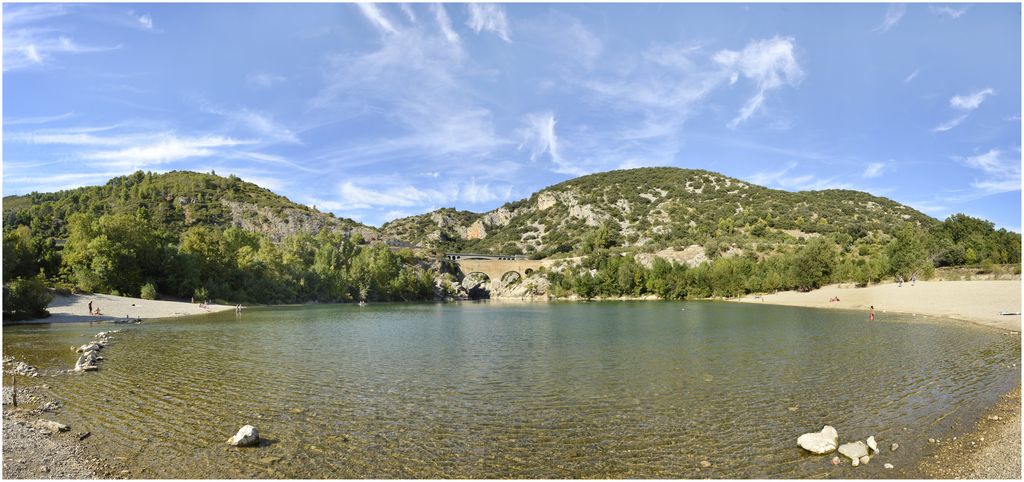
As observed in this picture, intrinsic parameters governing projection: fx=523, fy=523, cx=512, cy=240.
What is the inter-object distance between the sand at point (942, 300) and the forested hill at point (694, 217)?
144ft

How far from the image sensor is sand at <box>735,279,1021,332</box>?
130 feet

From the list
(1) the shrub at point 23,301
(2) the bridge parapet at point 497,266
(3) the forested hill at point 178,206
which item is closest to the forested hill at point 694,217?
(2) the bridge parapet at point 497,266

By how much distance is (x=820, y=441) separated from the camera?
34.4 feet

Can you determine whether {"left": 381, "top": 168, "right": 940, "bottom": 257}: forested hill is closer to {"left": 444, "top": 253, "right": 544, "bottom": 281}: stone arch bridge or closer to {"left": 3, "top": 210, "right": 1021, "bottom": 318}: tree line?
{"left": 3, "top": 210, "right": 1021, "bottom": 318}: tree line

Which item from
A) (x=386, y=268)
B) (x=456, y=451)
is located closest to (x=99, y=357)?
(x=456, y=451)

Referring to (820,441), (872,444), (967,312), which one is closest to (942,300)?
(967,312)

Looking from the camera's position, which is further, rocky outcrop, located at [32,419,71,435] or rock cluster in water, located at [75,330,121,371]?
rock cluster in water, located at [75,330,121,371]

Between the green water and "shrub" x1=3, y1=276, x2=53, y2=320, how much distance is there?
45.6 ft

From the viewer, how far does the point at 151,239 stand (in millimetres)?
70000

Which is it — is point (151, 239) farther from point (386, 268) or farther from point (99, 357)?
point (99, 357)

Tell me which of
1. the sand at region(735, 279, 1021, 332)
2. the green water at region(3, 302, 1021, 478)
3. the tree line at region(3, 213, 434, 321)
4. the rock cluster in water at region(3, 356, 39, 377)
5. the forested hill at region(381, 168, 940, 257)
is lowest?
the green water at region(3, 302, 1021, 478)

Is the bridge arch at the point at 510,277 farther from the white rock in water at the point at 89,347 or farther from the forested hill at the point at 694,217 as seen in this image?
Answer: the white rock in water at the point at 89,347

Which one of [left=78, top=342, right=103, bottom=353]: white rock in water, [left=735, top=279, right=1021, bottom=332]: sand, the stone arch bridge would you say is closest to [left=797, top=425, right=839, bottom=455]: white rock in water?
[left=78, top=342, right=103, bottom=353]: white rock in water

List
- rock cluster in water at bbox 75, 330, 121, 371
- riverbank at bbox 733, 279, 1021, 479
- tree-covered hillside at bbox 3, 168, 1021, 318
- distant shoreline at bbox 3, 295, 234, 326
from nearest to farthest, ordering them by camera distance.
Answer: riverbank at bbox 733, 279, 1021, 479 → rock cluster in water at bbox 75, 330, 121, 371 → distant shoreline at bbox 3, 295, 234, 326 → tree-covered hillside at bbox 3, 168, 1021, 318
